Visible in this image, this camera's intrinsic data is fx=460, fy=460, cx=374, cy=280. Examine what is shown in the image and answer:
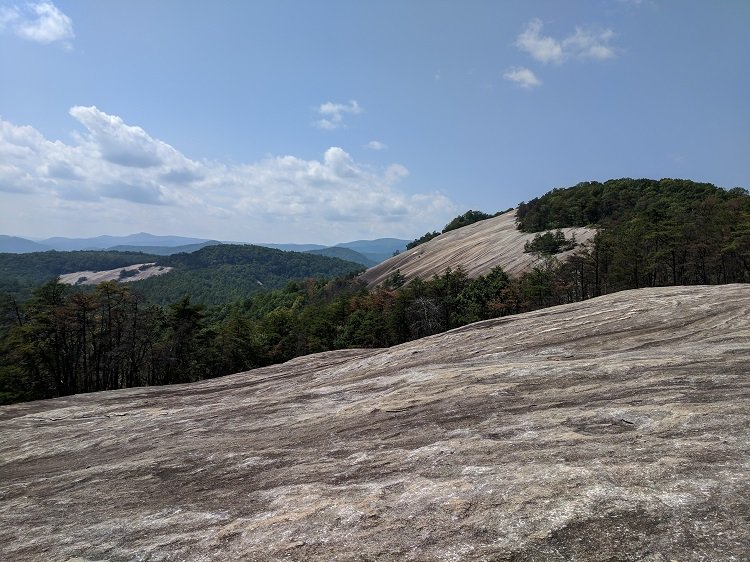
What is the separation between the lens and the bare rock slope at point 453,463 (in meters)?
8.02

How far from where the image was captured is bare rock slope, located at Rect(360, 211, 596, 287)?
331 feet

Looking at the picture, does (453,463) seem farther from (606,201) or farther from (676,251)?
(606,201)

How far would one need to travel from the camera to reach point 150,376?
66.2 m

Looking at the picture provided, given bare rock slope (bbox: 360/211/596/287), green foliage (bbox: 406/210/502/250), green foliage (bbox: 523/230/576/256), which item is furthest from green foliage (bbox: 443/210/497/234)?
green foliage (bbox: 523/230/576/256)

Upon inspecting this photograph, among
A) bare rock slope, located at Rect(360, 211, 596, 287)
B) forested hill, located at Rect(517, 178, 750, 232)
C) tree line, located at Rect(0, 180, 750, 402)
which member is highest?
forested hill, located at Rect(517, 178, 750, 232)

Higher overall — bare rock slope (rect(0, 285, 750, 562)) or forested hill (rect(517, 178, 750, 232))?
forested hill (rect(517, 178, 750, 232))

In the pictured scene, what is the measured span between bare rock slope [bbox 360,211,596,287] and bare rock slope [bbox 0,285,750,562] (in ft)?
251

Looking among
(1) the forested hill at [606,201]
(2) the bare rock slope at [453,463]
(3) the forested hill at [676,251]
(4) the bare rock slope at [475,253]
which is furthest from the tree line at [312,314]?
(2) the bare rock slope at [453,463]

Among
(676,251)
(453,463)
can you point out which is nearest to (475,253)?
(676,251)

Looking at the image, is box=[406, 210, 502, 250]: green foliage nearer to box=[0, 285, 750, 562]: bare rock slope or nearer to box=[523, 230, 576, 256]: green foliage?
box=[523, 230, 576, 256]: green foliage

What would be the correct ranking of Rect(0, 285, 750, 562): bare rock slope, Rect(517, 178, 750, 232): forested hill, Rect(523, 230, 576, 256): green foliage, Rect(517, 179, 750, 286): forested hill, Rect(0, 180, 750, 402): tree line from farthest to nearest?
1. Rect(517, 178, 750, 232): forested hill
2. Rect(523, 230, 576, 256): green foliage
3. Rect(517, 179, 750, 286): forested hill
4. Rect(0, 180, 750, 402): tree line
5. Rect(0, 285, 750, 562): bare rock slope

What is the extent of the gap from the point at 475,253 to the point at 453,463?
346 feet

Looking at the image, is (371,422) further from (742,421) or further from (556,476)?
(742,421)

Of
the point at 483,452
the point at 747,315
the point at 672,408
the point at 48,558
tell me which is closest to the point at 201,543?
the point at 48,558
